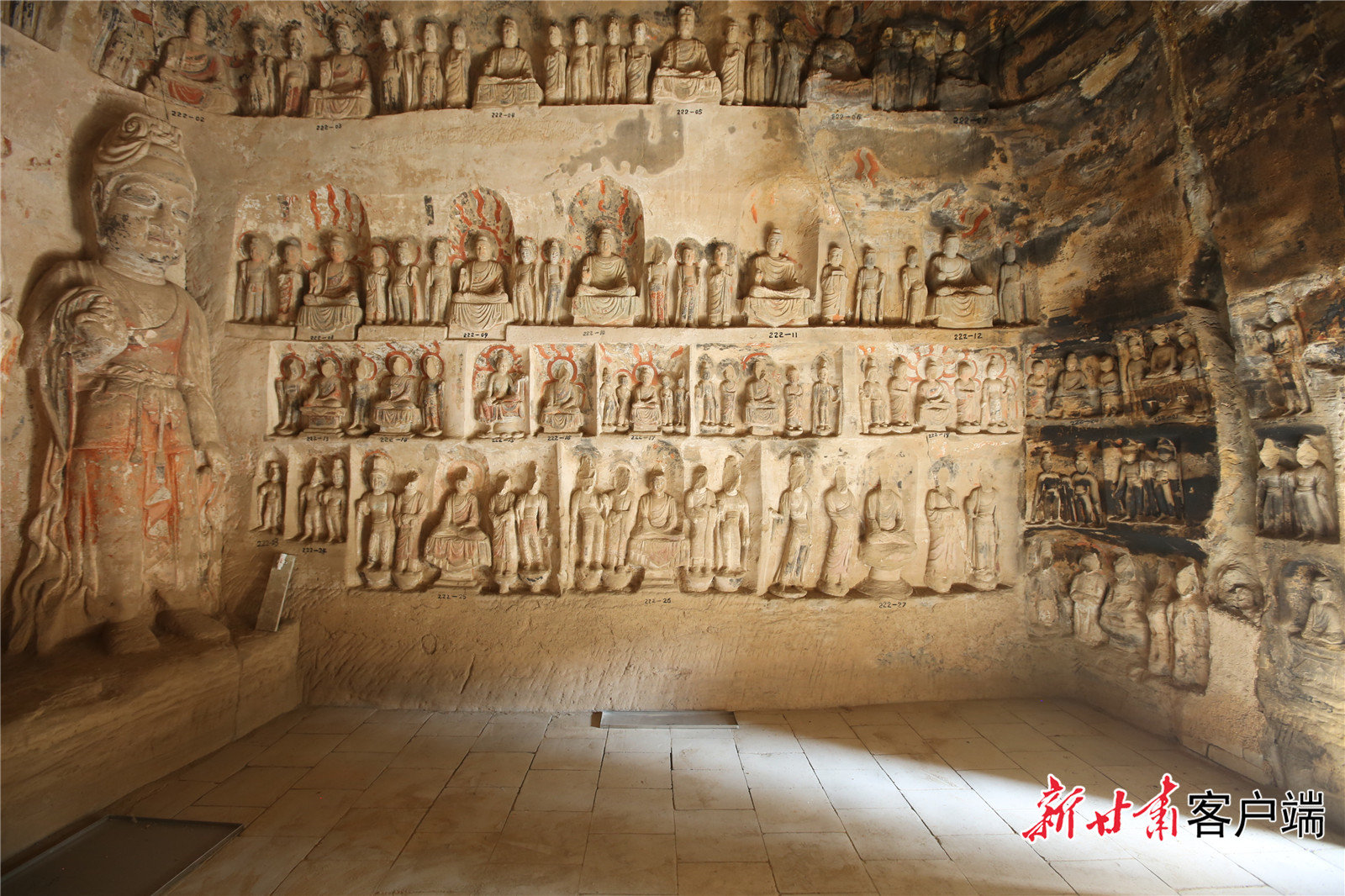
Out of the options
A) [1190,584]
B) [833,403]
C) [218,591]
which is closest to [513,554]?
[218,591]

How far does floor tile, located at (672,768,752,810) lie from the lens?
383cm

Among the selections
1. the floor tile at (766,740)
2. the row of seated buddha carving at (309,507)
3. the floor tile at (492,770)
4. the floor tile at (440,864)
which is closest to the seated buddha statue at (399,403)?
the row of seated buddha carving at (309,507)

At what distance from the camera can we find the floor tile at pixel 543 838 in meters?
3.31

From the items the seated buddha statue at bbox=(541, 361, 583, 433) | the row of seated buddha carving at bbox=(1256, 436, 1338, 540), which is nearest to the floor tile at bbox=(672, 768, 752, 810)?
the seated buddha statue at bbox=(541, 361, 583, 433)

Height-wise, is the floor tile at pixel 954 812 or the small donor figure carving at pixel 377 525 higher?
the small donor figure carving at pixel 377 525

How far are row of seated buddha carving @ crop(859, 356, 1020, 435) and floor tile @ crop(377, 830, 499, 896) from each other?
4.50 meters

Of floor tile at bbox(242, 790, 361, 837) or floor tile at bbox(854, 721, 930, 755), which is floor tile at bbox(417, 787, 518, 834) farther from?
floor tile at bbox(854, 721, 930, 755)

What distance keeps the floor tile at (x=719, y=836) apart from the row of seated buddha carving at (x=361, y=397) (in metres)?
3.92

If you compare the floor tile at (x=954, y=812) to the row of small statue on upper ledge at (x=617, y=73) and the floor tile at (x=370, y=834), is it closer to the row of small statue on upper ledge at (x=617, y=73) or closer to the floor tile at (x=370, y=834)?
the floor tile at (x=370, y=834)

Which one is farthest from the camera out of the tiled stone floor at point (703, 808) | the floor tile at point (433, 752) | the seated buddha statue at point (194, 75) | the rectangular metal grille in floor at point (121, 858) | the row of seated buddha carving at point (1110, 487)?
the seated buddha statue at point (194, 75)

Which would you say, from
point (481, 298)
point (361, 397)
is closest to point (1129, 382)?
point (481, 298)

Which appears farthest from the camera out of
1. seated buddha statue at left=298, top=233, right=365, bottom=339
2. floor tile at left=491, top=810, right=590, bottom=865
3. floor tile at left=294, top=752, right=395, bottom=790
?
seated buddha statue at left=298, top=233, right=365, bottom=339

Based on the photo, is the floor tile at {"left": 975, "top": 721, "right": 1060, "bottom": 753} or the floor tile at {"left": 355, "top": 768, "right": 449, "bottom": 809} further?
the floor tile at {"left": 975, "top": 721, "right": 1060, "bottom": 753}

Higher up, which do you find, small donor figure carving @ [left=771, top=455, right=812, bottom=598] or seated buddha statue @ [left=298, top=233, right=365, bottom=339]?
seated buddha statue @ [left=298, top=233, right=365, bottom=339]
